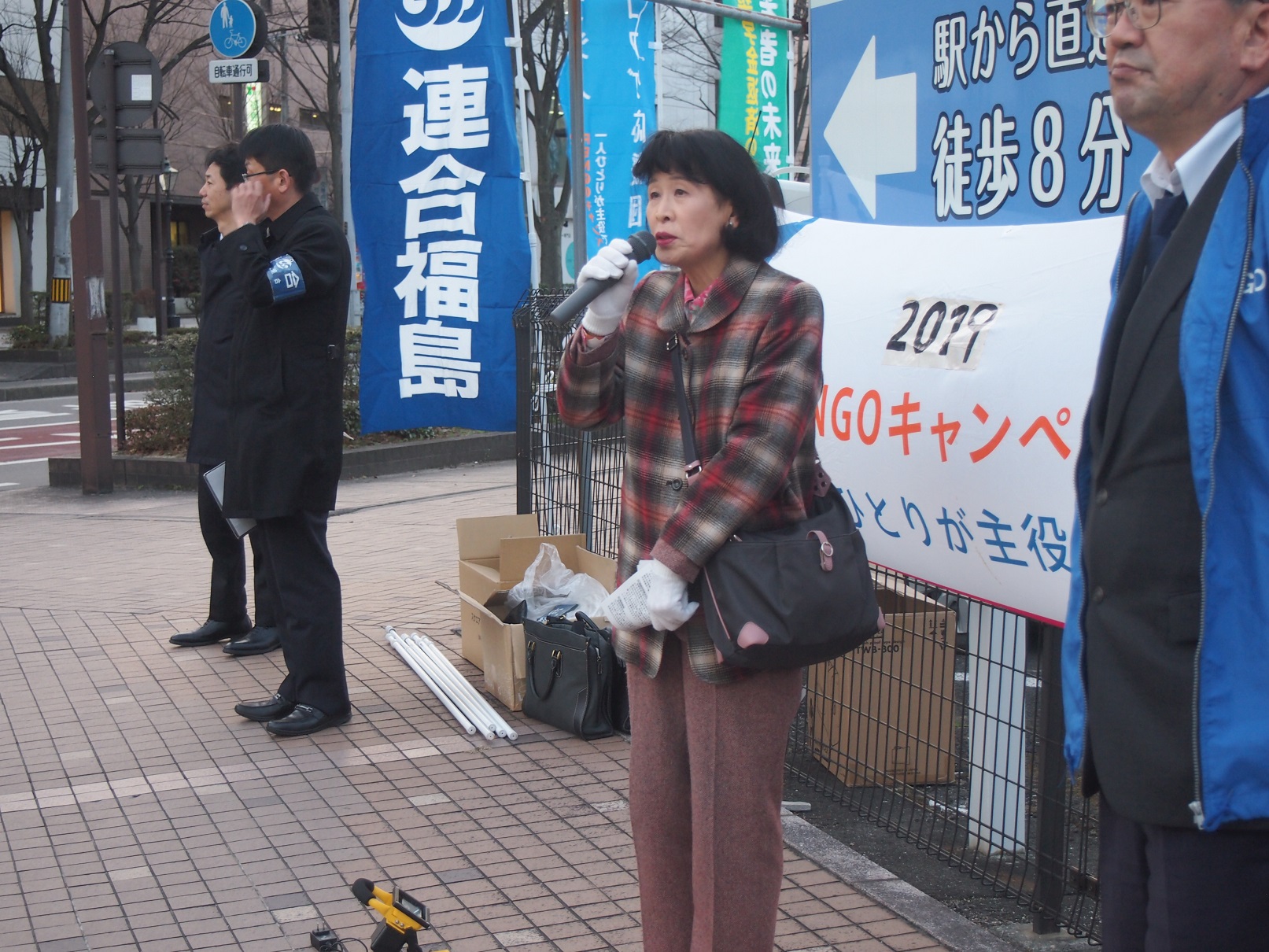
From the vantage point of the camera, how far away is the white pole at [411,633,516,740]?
5.00 metres

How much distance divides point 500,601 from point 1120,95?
3957mm

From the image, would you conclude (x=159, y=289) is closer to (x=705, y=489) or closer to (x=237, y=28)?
(x=237, y=28)

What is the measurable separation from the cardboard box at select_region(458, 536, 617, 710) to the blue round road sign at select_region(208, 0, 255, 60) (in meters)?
8.17

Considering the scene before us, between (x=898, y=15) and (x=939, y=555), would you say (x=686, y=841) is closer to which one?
(x=939, y=555)

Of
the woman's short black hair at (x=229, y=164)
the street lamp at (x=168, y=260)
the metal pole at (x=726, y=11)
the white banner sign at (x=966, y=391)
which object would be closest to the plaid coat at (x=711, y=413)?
the white banner sign at (x=966, y=391)

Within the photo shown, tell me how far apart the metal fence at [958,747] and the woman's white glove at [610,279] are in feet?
2.95

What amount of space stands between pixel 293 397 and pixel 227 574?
180 cm

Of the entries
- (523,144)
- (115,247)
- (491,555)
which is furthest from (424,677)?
(115,247)

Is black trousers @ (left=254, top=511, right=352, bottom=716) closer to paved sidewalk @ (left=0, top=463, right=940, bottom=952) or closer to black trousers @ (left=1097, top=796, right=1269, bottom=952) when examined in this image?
paved sidewalk @ (left=0, top=463, right=940, bottom=952)

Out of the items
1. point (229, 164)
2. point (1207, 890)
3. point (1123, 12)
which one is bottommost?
point (1207, 890)

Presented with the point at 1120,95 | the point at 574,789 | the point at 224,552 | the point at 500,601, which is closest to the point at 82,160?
A: the point at 224,552

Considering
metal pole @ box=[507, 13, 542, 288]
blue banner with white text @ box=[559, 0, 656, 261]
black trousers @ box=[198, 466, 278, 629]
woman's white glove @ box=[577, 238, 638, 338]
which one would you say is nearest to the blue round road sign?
blue banner with white text @ box=[559, 0, 656, 261]

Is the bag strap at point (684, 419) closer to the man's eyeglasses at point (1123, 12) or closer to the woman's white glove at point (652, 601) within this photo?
the woman's white glove at point (652, 601)

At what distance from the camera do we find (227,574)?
631 centimetres
